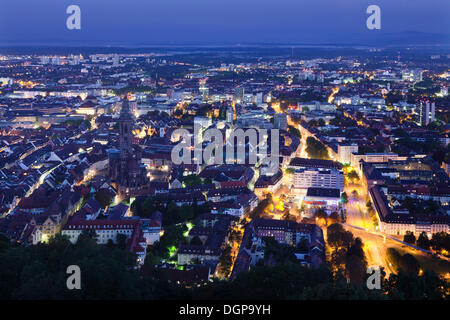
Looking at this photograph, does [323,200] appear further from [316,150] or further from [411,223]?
[316,150]

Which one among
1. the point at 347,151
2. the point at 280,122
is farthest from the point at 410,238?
the point at 280,122

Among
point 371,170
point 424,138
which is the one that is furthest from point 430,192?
point 424,138

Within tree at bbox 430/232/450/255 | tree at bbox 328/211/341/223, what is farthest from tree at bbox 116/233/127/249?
tree at bbox 430/232/450/255

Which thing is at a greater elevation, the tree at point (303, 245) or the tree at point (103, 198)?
the tree at point (103, 198)

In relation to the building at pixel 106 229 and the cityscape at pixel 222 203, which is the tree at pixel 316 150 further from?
the building at pixel 106 229

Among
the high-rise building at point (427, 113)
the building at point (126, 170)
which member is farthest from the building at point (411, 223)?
the high-rise building at point (427, 113)
